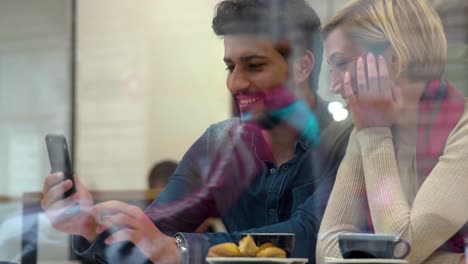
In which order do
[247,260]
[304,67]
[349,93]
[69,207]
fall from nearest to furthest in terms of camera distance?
[247,260] < [349,93] < [304,67] < [69,207]

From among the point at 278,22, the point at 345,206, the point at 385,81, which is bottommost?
the point at 345,206

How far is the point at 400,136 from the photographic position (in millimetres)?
1835

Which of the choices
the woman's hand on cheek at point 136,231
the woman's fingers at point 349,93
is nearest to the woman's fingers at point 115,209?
the woman's hand on cheek at point 136,231

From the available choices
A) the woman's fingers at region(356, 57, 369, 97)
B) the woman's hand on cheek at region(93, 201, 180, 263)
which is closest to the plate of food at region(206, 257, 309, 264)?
the woman's hand on cheek at region(93, 201, 180, 263)

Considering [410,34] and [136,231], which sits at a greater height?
[410,34]

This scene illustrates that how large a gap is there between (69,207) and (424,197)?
845 millimetres

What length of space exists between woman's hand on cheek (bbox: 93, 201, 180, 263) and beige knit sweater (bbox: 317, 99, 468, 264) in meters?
0.37

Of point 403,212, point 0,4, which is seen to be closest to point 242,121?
point 403,212

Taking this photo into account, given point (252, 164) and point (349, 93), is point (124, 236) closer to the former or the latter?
point (252, 164)

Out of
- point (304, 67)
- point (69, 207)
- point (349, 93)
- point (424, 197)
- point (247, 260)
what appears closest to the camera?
point (247, 260)

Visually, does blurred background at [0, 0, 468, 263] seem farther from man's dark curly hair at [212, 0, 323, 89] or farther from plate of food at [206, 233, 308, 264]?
plate of food at [206, 233, 308, 264]

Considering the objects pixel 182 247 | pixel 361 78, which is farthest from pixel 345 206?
pixel 182 247

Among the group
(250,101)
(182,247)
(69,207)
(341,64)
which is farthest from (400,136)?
(69,207)

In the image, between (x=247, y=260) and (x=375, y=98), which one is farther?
(x=375, y=98)
